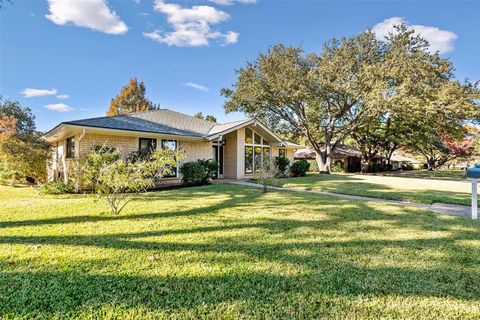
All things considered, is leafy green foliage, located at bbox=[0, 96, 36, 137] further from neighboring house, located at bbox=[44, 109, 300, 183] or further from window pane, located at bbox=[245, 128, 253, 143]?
window pane, located at bbox=[245, 128, 253, 143]

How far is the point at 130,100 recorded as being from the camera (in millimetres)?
37906

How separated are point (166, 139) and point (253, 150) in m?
6.88

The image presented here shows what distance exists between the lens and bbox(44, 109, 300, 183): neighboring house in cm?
1247

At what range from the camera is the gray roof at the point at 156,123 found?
497 inches

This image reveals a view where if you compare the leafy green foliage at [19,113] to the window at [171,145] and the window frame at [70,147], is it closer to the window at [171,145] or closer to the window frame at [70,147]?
the window frame at [70,147]

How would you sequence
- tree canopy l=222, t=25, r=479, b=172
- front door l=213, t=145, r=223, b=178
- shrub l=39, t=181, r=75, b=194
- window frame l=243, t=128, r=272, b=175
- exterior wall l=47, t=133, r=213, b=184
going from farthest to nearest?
tree canopy l=222, t=25, r=479, b=172 → window frame l=243, t=128, r=272, b=175 → front door l=213, t=145, r=223, b=178 → exterior wall l=47, t=133, r=213, b=184 → shrub l=39, t=181, r=75, b=194

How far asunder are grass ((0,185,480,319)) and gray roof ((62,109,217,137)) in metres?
6.83

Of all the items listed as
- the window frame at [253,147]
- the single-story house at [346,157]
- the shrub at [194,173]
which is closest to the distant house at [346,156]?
the single-story house at [346,157]

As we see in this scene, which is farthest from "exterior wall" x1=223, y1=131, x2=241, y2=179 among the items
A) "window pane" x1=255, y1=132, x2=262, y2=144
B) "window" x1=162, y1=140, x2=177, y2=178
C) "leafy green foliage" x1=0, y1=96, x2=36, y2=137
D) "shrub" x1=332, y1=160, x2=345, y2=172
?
"leafy green foliage" x1=0, y1=96, x2=36, y2=137

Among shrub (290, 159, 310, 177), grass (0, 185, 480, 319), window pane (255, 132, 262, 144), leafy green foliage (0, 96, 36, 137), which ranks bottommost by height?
grass (0, 185, 480, 319)

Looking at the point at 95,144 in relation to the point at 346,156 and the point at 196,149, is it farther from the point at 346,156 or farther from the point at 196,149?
the point at 346,156

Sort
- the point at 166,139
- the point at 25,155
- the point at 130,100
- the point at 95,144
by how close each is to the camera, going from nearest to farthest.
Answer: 1. the point at 25,155
2. the point at 95,144
3. the point at 166,139
4. the point at 130,100

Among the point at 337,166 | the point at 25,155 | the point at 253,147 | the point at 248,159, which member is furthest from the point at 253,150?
the point at 337,166

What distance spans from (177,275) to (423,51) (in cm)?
3070
